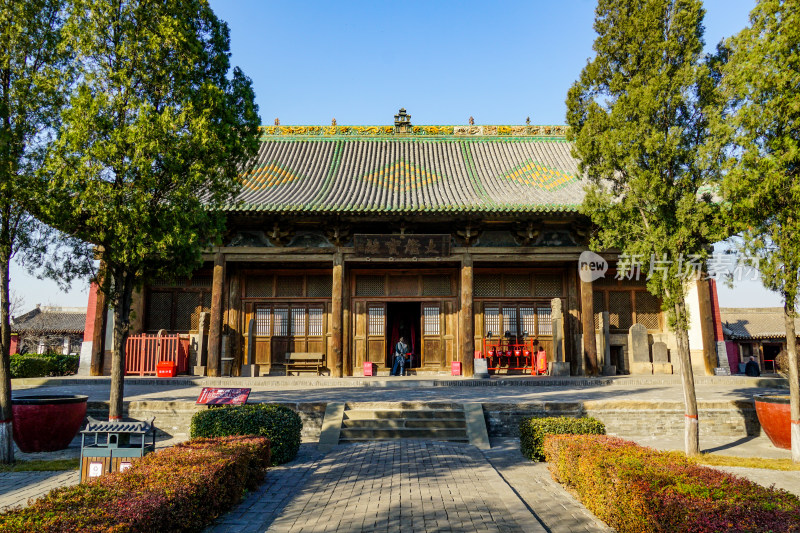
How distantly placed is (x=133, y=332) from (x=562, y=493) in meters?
13.9

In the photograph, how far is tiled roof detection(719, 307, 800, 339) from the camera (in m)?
30.1

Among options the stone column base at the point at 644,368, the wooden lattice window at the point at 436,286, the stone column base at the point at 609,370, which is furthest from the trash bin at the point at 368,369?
the stone column base at the point at 644,368

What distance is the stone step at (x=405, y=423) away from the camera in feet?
29.8

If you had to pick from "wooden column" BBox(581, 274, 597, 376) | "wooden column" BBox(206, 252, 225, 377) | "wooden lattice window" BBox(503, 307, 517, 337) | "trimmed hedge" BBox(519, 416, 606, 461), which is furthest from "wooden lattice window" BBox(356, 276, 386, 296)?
"trimmed hedge" BBox(519, 416, 606, 461)

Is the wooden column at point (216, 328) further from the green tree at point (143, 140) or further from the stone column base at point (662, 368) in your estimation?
the stone column base at point (662, 368)

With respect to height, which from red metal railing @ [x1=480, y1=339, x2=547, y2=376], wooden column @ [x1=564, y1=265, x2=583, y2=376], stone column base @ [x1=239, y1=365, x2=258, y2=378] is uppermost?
wooden column @ [x1=564, y1=265, x2=583, y2=376]

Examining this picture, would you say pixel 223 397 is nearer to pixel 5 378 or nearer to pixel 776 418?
pixel 5 378

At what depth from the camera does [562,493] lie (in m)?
6.02

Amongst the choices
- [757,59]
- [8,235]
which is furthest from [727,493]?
[8,235]

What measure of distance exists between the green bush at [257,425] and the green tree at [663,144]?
5.93 meters

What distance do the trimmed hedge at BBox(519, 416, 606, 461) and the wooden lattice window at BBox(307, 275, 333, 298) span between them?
9809 mm

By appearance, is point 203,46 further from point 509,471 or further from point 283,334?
point 283,334

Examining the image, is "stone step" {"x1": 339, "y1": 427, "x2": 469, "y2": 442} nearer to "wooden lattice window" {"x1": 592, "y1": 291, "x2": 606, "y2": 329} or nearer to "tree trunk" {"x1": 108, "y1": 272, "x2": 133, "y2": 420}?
"tree trunk" {"x1": 108, "y1": 272, "x2": 133, "y2": 420}

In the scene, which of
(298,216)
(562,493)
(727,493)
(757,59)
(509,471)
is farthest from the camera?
(298,216)
